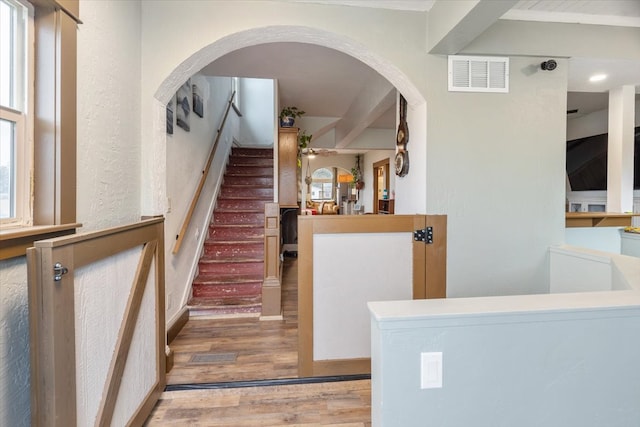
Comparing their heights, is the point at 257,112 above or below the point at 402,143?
above

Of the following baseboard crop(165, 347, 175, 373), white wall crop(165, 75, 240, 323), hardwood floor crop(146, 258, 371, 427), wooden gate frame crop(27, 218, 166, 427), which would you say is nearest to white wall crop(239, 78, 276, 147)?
white wall crop(165, 75, 240, 323)

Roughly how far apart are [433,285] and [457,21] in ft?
5.53

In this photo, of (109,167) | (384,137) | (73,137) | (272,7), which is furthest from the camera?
(384,137)

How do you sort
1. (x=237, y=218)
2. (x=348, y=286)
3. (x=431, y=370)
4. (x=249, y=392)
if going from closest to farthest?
1. (x=431, y=370)
2. (x=249, y=392)
3. (x=348, y=286)
4. (x=237, y=218)

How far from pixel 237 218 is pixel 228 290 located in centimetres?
119

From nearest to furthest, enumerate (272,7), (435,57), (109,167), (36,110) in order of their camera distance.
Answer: (36,110)
(109,167)
(272,7)
(435,57)

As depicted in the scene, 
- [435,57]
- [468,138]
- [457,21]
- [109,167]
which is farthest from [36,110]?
[468,138]

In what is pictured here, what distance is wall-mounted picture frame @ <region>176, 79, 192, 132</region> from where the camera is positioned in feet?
9.85

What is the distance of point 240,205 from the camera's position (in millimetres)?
4750

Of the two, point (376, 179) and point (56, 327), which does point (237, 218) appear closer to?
point (56, 327)

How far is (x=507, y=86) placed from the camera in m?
2.31

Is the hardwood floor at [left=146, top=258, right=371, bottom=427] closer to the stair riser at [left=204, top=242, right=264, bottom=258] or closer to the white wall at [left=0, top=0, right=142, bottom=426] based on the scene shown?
the white wall at [left=0, top=0, right=142, bottom=426]

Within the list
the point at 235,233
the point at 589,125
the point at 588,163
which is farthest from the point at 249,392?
the point at 589,125

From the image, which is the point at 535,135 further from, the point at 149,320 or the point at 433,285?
the point at 149,320
